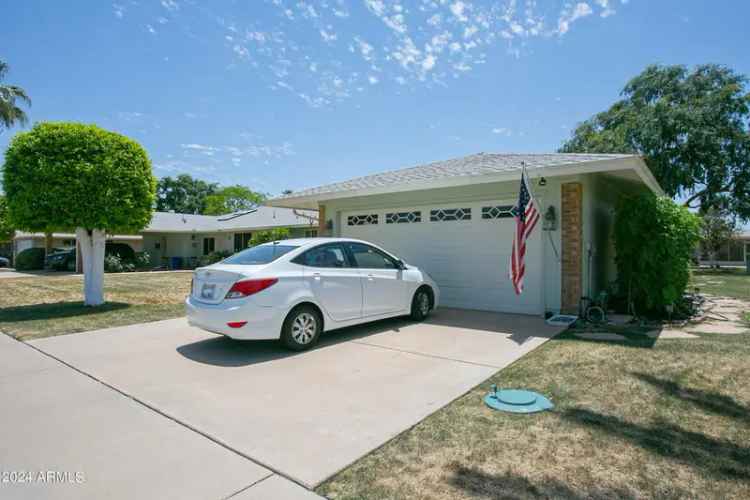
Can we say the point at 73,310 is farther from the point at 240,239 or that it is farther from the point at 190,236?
the point at 190,236

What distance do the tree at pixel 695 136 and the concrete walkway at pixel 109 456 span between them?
2422cm

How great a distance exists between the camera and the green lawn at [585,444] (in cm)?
259

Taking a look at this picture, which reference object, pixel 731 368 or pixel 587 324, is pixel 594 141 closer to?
pixel 587 324

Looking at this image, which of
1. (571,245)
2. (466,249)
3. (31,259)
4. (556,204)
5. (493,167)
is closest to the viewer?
(571,245)

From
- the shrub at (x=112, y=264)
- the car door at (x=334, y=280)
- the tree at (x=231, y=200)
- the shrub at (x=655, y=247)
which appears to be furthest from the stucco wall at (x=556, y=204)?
the tree at (x=231, y=200)

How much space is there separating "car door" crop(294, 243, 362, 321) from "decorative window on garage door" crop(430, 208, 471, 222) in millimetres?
3896

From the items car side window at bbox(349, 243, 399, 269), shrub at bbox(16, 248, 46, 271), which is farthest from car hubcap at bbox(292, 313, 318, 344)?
shrub at bbox(16, 248, 46, 271)

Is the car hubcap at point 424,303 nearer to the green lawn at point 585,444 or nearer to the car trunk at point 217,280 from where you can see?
the green lawn at point 585,444

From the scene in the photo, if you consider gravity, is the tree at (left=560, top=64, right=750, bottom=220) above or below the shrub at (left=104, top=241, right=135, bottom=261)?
above

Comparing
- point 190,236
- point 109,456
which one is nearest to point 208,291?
point 109,456

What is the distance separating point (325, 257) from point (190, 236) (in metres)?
28.4

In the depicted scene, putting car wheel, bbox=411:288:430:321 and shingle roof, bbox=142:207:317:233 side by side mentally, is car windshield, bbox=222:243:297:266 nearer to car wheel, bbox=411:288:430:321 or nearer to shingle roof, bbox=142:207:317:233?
car wheel, bbox=411:288:430:321

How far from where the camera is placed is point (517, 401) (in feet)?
12.9

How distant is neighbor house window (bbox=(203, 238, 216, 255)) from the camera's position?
3075 cm
